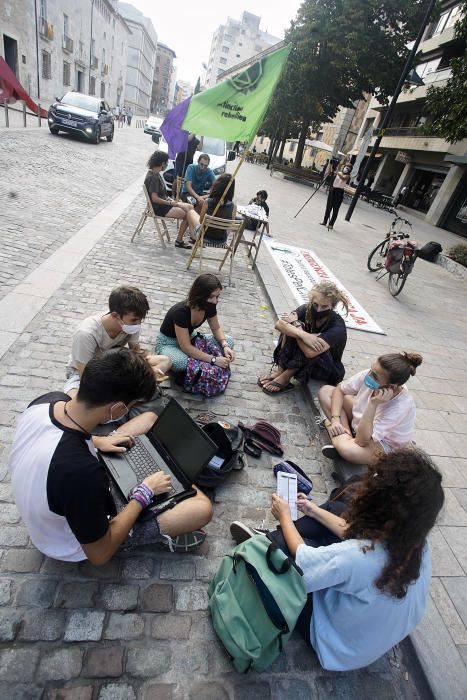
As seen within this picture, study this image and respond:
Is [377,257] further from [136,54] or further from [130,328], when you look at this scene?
[136,54]

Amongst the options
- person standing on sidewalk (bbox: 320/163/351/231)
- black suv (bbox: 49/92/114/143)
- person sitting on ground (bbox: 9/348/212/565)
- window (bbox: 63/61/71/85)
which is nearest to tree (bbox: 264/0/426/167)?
black suv (bbox: 49/92/114/143)

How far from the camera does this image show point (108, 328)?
10.2 feet

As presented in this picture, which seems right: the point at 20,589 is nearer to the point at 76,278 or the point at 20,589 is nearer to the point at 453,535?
the point at 453,535

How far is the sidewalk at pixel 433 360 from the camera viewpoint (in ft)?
7.26

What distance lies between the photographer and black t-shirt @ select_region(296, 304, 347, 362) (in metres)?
3.96

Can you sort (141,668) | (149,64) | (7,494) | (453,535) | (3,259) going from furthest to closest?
(149,64), (3,259), (453,535), (7,494), (141,668)

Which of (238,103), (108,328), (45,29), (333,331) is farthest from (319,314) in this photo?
(45,29)

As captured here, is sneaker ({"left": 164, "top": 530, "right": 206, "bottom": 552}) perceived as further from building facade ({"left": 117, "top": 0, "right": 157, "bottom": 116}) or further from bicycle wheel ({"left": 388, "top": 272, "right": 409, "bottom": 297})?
building facade ({"left": 117, "top": 0, "right": 157, "bottom": 116})

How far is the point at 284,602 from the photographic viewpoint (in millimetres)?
1716

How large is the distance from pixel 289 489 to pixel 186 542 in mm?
862

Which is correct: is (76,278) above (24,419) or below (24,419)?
below

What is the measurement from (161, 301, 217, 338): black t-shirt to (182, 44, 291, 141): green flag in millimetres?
3598

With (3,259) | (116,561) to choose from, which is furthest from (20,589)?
(3,259)

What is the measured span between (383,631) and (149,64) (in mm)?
123518
